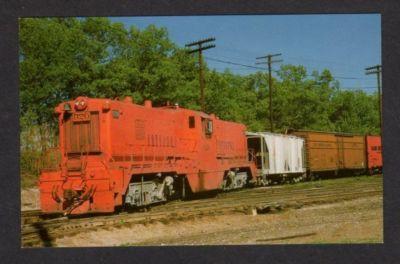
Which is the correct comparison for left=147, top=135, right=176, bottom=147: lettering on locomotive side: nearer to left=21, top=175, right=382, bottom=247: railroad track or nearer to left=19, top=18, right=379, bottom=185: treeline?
left=19, top=18, right=379, bottom=185: treeline

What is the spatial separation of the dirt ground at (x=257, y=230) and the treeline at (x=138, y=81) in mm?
2375

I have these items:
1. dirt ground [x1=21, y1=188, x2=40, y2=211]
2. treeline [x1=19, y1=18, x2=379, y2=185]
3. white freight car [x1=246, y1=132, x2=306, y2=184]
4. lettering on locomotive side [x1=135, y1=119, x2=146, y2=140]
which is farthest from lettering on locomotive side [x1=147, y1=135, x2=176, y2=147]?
white freight car [x1=246, y1=132, x2=306, y2=184]

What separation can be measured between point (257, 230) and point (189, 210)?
201cm

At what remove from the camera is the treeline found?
445 inches

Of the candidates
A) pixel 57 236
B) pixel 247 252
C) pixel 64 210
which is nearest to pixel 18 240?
pixel 57 236

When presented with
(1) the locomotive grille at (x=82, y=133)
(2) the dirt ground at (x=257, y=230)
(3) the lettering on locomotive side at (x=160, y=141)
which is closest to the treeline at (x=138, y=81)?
(1) the locomotive grille at (x=82, y=133)

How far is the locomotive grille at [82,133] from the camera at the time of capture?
12.2 meters

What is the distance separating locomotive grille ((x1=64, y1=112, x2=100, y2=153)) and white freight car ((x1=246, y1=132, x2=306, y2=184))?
883 cm

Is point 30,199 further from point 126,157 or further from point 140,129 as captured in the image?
point 140,129

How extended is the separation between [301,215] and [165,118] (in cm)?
490

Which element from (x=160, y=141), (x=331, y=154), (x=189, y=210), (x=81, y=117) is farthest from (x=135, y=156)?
(x=331, y=154)

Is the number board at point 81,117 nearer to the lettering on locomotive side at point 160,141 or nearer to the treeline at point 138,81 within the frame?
the treeline at point 138,81

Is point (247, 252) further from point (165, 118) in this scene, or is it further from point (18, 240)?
point (165, 118)

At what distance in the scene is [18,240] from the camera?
9867 millimetres
